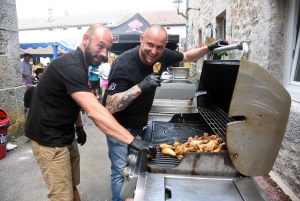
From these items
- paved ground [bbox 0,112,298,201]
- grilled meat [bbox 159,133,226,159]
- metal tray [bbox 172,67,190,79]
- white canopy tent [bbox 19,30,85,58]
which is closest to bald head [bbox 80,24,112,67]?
grilled meat [bbox 159,133,226,159]

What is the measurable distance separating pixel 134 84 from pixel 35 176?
265 centimetres

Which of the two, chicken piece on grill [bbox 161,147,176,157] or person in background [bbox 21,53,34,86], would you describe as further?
person in background [bbox 21,53,34,86]

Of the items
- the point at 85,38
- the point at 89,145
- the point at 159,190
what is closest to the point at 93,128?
the point at 89,145

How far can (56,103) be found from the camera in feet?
7.13

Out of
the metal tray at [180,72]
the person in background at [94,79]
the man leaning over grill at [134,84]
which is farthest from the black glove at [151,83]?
the person in background at [94,79]

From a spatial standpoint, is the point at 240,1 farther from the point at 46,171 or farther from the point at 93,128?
the point at 93,128

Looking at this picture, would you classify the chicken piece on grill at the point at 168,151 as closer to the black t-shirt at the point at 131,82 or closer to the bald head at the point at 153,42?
the black t-shirt at the point at 131,82

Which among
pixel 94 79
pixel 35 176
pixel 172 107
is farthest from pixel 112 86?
pixel 94 79

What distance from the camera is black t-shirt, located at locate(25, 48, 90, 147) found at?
2057mm

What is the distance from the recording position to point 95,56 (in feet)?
7.12

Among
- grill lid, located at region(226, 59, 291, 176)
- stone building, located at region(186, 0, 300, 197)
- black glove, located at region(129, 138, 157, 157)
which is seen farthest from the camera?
stone building, located at region(186, 0, 300, 197)

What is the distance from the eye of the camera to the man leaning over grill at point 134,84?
7.24 ft

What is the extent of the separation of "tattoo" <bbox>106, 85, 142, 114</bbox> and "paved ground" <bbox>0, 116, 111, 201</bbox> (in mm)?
1682

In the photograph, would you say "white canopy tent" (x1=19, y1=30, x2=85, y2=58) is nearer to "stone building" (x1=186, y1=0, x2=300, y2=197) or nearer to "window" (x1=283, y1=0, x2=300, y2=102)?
"stone building" (x1=186, y1=0, x2=300, y2=197)
